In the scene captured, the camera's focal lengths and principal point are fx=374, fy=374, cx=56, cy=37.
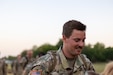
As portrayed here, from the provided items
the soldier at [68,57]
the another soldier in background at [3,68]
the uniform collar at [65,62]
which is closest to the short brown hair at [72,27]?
the soldier at [68,57]

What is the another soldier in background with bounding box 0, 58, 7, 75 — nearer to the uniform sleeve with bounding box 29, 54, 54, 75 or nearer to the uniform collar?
the uniform collar

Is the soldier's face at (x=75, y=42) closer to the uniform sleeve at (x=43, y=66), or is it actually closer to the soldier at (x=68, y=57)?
the soldier at (x=68, y=57)

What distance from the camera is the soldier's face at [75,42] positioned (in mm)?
4754

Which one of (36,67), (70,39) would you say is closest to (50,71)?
(36,67)

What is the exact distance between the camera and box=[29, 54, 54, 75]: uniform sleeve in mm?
4754

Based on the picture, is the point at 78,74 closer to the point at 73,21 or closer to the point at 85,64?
the point at 85,64

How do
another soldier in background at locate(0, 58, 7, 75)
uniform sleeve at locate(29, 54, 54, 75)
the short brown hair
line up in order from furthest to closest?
another soldier in background at locate(0, 58, 7, 75)
the short brown hair
uniform sleeve at locate(29, 54, 54, 75)

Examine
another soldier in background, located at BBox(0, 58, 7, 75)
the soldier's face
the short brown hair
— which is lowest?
another soldier in background, located at BBox(0, 58, 7, 75)

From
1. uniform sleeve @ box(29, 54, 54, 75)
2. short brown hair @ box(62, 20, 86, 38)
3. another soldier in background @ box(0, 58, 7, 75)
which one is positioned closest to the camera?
uniform sleeve @ box(29, 54, 54, 75)

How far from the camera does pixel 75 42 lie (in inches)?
188

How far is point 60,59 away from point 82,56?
411mm

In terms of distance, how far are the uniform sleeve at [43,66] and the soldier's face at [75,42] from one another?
27 cm

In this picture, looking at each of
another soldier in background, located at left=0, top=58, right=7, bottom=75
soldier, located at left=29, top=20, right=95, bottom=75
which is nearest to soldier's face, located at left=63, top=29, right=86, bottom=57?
soldier, located at left=29, top=20, right=95, bottom=75

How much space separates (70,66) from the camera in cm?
502
